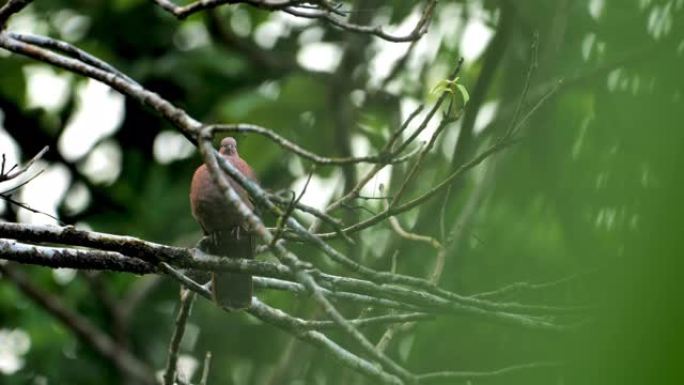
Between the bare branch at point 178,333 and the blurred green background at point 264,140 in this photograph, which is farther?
the blurred green background at point 264,140

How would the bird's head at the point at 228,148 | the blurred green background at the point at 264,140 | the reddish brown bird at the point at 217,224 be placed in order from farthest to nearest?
1. the blurred green background at the point at 264,140
2. the bird's head at the point at 228,148
3. the reddish brown bird at the point at 217,224

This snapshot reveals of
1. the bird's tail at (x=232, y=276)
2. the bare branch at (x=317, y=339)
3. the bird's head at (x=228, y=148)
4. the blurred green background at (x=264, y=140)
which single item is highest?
the blurred green background at (x=264, y=140)

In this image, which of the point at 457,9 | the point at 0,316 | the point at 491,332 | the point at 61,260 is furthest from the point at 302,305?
the point at 491,332

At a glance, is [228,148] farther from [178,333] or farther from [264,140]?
[264,140]

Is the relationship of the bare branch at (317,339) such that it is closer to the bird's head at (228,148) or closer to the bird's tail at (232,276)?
the bird's tail at (232,276)

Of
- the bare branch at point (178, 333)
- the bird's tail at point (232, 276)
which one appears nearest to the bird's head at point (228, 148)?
the bird's tail at point (232, 276)

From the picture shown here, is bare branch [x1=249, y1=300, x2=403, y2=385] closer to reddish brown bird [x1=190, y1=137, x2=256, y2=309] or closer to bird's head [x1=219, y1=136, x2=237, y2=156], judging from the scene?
reddish brown bird [x1=190, y1=137, x2=256, y2=309]

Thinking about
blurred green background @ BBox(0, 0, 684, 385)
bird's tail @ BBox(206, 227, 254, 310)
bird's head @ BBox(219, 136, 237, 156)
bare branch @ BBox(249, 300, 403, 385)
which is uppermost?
blurred green background @ BBox(0, 0, 684, 385)

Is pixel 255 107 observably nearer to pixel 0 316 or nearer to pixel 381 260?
pixel 381 260

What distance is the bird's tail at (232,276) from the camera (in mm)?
3021

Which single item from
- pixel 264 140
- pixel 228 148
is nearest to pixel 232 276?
pixel 228 148

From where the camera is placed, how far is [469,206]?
4809mm

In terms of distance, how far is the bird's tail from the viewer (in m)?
3.02

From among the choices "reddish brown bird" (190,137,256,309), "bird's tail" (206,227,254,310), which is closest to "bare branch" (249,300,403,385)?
"bird's tail" (206,227,254,310)
